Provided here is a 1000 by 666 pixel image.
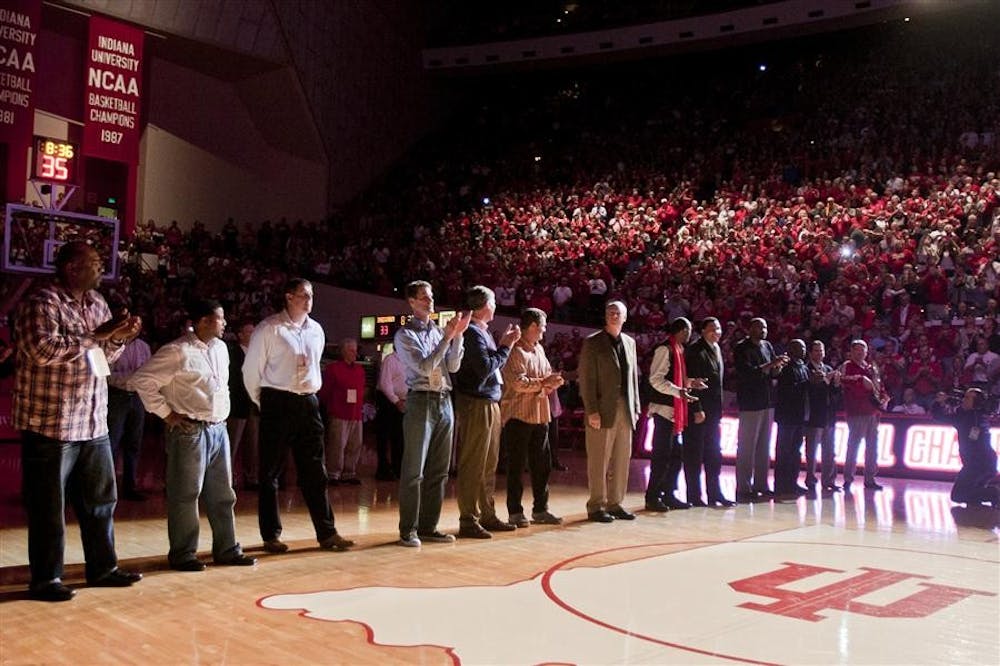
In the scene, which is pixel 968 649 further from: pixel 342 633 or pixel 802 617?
pixel 342 633

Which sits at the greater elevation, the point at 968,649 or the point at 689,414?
the point at 689,414

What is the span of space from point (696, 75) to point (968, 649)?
31.1 metres

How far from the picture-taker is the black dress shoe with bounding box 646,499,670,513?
8.95 meters

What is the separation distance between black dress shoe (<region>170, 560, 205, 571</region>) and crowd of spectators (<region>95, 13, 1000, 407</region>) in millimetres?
11001

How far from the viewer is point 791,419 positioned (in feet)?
35.9

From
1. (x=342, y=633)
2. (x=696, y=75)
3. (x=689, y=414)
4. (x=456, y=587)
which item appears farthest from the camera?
(x=696, y=75)

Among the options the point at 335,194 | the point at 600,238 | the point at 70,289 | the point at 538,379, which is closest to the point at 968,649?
the point at 538,379

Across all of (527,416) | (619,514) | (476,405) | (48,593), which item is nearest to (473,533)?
(476,405)

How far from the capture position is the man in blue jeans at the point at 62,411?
4887 millimetres

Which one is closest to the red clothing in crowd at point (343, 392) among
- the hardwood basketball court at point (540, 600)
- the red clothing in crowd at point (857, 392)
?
the hardwood basketball court at point (540, 600)

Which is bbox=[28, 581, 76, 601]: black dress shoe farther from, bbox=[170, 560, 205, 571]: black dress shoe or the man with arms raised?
the man with arms raised

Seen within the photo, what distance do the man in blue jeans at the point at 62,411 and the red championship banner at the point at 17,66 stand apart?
15171mm

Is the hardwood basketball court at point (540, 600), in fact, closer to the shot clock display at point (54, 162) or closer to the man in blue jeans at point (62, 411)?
the man in blue jeans at point (62, 411)

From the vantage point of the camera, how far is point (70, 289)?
514 centimetres
